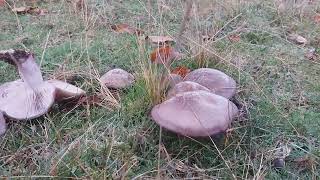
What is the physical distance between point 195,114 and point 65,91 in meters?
0.67

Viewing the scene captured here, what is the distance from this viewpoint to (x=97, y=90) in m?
2.26

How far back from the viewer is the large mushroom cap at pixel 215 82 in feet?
6.61

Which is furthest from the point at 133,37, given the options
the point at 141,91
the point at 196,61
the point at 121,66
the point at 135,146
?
the point at 135,146

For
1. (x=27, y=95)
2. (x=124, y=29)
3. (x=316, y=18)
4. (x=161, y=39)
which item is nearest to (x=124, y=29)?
(x=124, y=29)

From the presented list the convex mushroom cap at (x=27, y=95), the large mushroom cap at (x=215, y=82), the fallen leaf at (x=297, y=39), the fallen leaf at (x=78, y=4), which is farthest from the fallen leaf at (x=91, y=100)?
the fallen leaf at (x=297, y=39)

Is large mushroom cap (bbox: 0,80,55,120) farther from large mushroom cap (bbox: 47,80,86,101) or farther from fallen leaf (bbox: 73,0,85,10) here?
fallen leaf (bbox: 73,0,85,10)

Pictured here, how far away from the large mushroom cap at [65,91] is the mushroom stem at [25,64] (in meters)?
0.08

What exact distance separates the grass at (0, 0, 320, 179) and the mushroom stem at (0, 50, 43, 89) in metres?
0.17

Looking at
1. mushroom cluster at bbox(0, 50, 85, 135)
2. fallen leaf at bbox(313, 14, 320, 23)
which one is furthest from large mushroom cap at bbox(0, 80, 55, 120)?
fallen leaf at bbox(313, 14, 320, 23)

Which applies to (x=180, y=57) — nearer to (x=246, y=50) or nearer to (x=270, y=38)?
(x=246, y=50)

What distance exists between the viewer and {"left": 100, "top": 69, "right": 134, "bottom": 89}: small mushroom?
2217mm

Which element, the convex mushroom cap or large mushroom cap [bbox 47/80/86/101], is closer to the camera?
the convex mushroom cap

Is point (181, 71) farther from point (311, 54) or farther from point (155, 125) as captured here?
point (311, 54)

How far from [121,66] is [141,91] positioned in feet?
1.64
